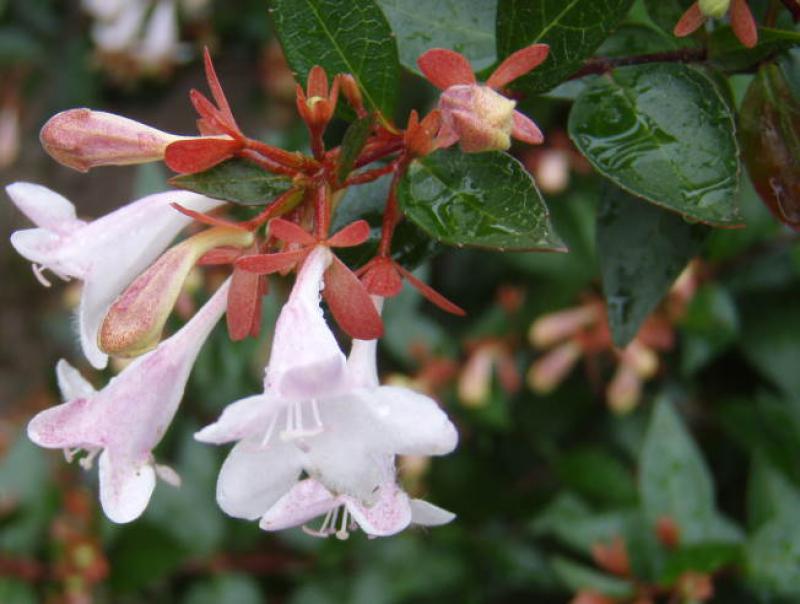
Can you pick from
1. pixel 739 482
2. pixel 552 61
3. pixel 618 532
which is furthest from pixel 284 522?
pixel 739 482

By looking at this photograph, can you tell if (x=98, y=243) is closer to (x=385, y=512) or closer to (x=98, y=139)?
(x=98, y=139)

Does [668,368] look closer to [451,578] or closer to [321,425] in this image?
[451,578]

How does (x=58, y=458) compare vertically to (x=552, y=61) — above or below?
below

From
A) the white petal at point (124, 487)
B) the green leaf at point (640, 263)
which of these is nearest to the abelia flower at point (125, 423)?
the white petal at point (124, 487)

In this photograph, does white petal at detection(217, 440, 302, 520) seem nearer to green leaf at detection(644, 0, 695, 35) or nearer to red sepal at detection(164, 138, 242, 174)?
red sepal at detection(164, 138, 242, 174)

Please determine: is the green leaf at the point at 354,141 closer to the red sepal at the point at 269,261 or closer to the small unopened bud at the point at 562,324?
the red sepal at the point at 269,261
